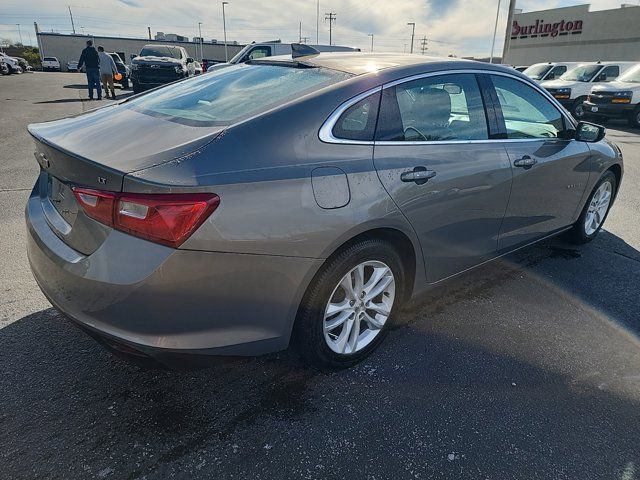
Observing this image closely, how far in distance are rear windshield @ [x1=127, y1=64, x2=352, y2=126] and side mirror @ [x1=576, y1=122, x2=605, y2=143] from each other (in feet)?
7.64

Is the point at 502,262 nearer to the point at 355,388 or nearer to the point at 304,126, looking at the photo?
the point at 355,388

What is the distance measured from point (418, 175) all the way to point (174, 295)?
56.2 inches

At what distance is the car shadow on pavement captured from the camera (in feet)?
6.61

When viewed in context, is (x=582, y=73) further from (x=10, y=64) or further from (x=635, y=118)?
(x=10, y=64)

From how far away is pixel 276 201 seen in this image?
6.48ft

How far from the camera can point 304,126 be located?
2.17 metres

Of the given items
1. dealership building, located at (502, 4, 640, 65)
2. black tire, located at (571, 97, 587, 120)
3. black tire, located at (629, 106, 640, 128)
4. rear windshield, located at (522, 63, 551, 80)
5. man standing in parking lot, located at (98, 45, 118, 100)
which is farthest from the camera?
dealership building, located at (502, 4, 640, 65)

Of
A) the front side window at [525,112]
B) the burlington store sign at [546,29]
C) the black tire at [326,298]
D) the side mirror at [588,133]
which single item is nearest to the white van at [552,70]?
the side mirror at [588,133]

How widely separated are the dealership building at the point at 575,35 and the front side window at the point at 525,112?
34.3m

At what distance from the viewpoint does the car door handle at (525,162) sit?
3.20 metres

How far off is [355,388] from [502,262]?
7.56ft

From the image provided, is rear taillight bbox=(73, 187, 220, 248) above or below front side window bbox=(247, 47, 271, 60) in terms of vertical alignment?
below

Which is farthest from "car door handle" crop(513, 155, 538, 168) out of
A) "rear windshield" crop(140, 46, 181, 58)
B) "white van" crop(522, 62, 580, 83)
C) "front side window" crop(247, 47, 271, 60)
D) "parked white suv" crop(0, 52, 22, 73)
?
"parked white suv" crop(0, 52, 22, 73)

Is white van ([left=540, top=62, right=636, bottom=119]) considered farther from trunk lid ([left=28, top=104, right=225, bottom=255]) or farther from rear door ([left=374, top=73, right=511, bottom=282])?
trunk lid ([left=28, top=104, right=225, bottom=255])
